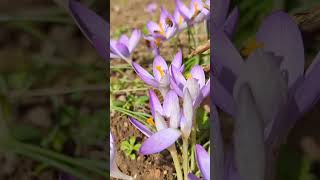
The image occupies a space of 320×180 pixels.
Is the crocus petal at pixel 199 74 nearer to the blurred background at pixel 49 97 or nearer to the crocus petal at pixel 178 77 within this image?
the crocus petal at pixel 178 77

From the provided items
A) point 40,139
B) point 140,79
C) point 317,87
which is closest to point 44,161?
point 40,139

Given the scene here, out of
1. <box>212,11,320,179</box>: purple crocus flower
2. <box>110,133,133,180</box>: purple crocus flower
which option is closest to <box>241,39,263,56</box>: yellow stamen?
<box>212,11,320,179</box>: purple crocus flower

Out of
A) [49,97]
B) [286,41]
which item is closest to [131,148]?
[286,41]

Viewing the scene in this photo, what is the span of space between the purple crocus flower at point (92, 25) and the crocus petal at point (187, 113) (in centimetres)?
6

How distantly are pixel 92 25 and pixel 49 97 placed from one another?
350 mm

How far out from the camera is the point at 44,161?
567 millimetres

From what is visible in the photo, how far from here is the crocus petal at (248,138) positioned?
1.02 ft

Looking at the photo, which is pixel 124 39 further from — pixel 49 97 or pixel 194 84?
pixel 49 97

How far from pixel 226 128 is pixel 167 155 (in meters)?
0.04

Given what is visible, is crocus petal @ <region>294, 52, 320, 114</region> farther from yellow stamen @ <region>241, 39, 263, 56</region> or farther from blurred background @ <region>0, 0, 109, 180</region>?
blurred background @ <region>0, 0, 109, 180</region>

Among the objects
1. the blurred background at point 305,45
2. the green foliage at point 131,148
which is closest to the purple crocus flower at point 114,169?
the green foliage at point 131,148

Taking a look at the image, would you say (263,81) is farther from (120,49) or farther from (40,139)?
(40,139)

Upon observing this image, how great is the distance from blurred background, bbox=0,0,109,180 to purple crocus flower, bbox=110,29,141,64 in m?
0.10

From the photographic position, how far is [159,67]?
0.39 m
